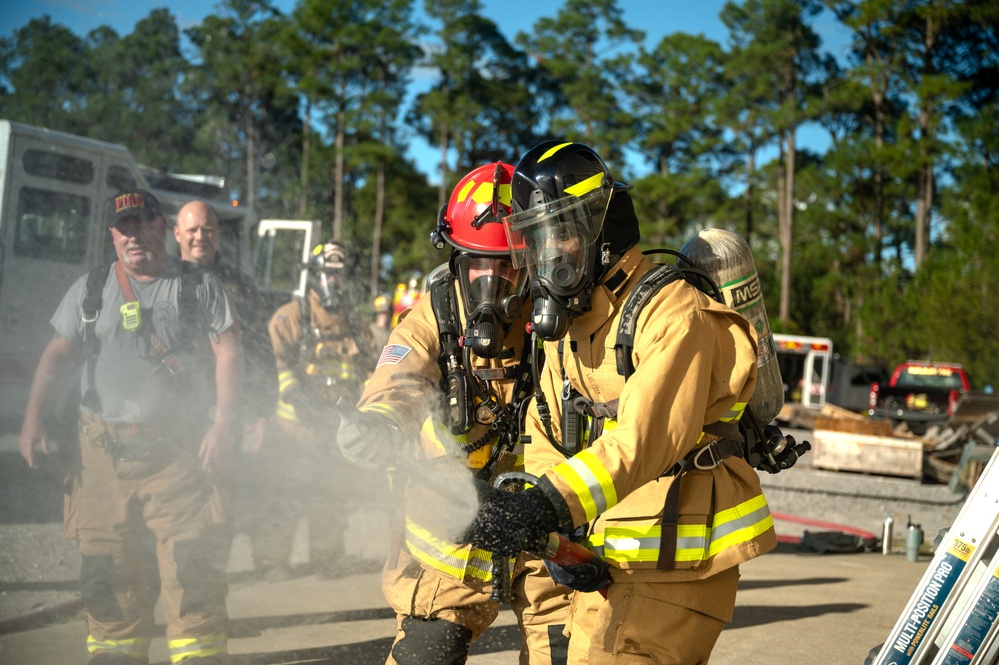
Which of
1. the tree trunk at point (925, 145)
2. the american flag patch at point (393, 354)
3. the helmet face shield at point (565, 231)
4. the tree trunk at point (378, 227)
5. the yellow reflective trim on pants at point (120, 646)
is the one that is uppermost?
the tree trunk at point (925, 145)

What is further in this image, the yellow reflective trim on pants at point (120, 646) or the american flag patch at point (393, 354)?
the yellow reflective trim on pants at point (120, 646)

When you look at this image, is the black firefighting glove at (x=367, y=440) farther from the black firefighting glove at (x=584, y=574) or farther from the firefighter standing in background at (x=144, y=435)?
the firefighter standing in background at (x=144, y=435)

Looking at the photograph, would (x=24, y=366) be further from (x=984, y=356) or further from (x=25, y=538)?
(x=984, y=356)

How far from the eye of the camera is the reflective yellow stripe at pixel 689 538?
89.4 inches

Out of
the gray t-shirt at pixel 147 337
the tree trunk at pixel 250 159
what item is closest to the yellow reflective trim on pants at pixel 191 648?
the gray t-shirt at pixel 147 337

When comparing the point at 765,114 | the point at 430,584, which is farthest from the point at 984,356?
the point at 430,584

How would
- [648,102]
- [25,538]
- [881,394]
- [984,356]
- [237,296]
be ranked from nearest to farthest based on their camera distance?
[237,296] < [25,538] < [881,394] < [984,356] < [648,102]

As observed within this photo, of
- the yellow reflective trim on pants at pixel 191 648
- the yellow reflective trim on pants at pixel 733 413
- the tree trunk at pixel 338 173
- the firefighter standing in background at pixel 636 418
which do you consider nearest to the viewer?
the firefighter standing in background at pixel 636 418

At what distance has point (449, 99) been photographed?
37469 mm

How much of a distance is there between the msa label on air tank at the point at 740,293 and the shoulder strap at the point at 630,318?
587 mm

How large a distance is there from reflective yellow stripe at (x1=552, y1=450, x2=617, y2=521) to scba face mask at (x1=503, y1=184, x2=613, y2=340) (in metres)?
0.40

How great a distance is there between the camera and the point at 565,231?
2.38 metres

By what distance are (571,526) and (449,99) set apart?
3670 cm

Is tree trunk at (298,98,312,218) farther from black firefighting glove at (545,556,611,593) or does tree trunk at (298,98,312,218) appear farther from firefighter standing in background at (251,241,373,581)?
black firefighting glove at (545,556,611,593)
